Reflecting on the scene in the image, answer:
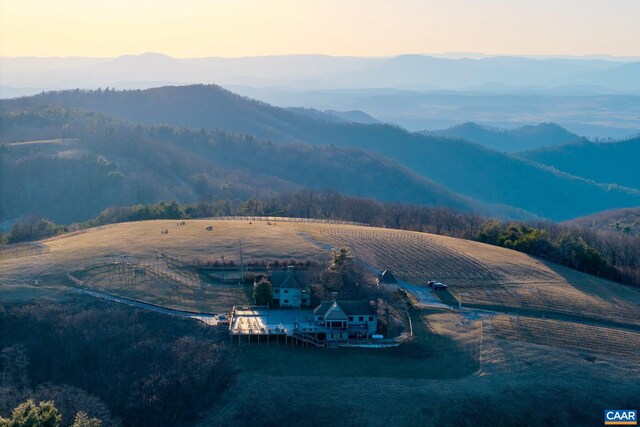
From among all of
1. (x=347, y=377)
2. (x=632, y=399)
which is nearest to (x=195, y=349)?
(x=347, y=377)

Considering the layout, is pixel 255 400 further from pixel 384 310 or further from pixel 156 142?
pixel 156 142

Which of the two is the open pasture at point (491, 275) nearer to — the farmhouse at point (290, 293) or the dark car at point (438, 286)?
the dark car at point (438, 286)

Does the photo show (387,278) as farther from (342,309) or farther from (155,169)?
(155,169)

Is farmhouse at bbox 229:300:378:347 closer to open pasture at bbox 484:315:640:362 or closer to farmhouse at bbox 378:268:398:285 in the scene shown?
farmhouse at bbox 378:268:398:285

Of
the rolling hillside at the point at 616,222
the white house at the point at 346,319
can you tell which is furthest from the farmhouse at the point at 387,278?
the rolling hillside at the point at 616,222

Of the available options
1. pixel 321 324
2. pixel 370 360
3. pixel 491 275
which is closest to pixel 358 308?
pixel 321 324

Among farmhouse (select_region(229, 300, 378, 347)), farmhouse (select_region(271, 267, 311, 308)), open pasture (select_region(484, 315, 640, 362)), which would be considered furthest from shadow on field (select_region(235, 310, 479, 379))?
farmhouse (select_region(271, 267, 311, 308))
